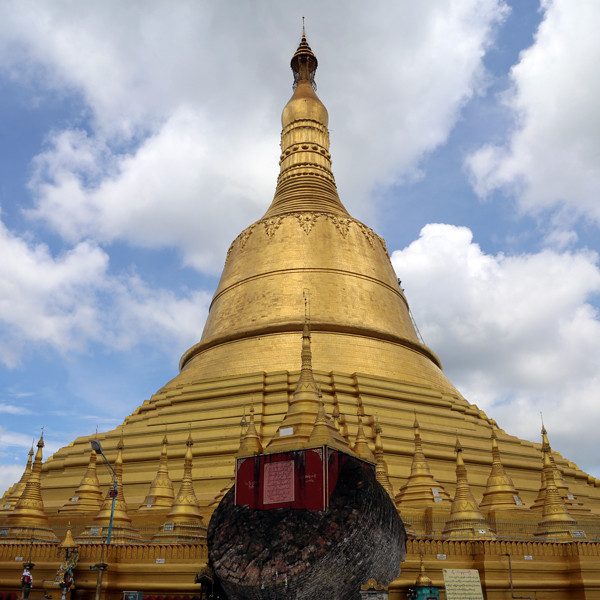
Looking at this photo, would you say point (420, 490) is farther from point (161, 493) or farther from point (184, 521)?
point (161, 493)

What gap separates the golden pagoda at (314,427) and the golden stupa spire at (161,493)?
8 centimetres

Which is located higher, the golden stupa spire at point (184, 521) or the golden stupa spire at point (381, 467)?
the golden stupa spire at point (381, 467)

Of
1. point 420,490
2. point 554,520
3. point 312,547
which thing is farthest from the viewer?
point 420,490

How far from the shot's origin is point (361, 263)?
25.5 metres

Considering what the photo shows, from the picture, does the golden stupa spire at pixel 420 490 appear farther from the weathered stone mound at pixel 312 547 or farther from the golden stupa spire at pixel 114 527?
the weathered stone mound at pixel 312 547

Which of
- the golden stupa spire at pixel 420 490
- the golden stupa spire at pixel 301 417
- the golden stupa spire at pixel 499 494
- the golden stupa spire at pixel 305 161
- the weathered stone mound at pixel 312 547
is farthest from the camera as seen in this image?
the golden stupa spire at pixel 305 161

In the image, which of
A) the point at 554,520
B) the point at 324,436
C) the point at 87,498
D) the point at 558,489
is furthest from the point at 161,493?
the point at 558,489

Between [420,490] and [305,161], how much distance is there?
18312mm

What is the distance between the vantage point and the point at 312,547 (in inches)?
312

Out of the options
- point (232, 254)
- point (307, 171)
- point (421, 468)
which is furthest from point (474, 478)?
point (307, 171)

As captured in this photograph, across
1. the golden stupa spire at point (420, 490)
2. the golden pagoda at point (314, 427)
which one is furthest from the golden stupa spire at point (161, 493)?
the golden stupa spire at point (420, 490)

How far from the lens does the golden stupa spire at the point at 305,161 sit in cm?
2800

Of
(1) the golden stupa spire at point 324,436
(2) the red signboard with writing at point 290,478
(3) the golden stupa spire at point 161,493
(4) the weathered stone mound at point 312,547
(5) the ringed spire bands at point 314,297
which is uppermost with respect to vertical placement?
(5) the ringed spire bands at point 314,297

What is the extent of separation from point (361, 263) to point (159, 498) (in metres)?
13.4
